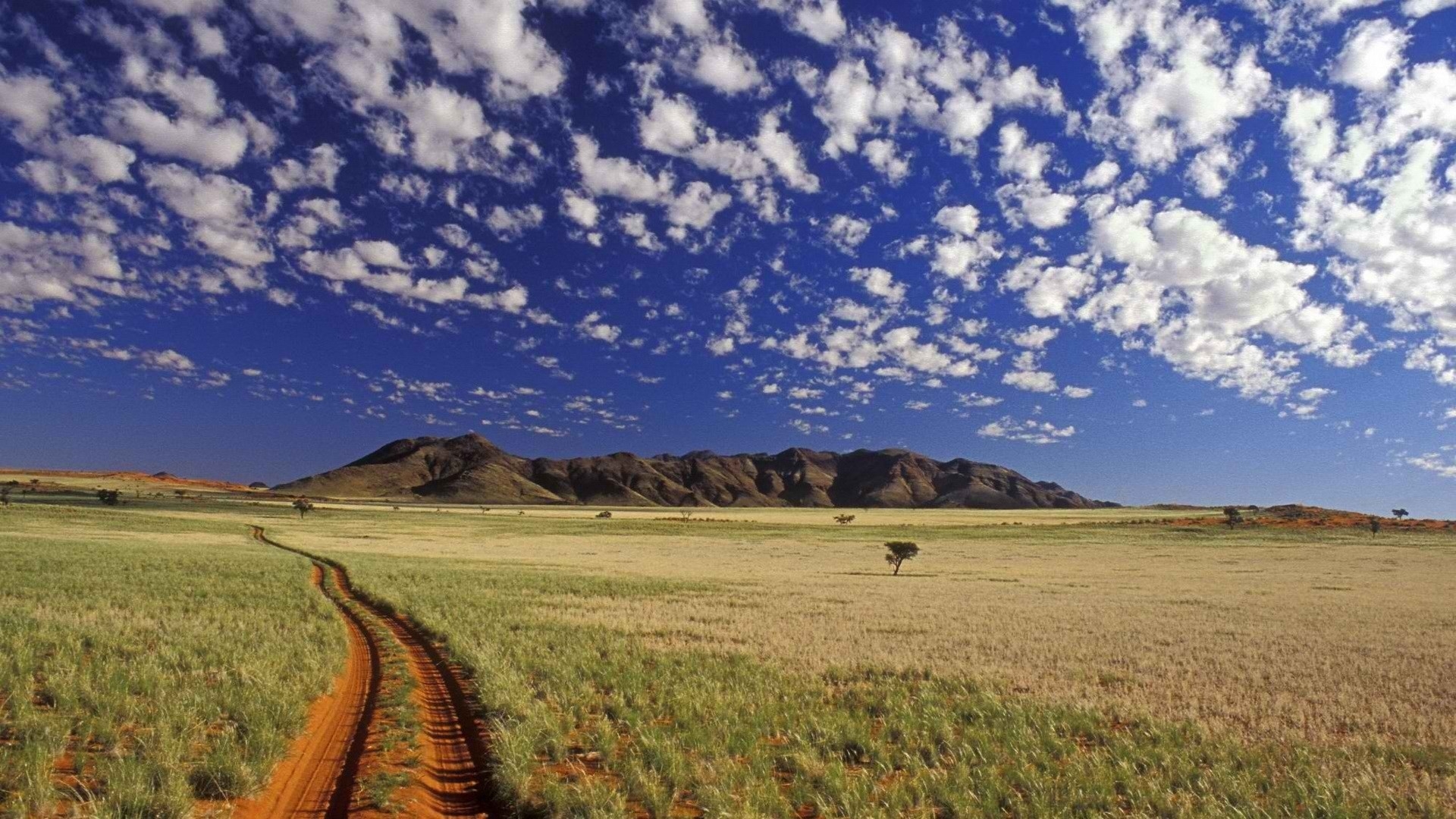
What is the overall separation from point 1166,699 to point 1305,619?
54.4 ft

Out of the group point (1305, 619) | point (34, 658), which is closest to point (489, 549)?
point (34, 658)

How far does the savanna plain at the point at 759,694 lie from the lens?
303 inches

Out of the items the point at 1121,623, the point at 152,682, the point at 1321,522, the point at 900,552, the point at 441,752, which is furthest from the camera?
the point at 1321,522

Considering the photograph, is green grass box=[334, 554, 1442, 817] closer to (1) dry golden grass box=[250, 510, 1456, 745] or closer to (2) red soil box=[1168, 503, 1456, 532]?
(1) dry golden grass box=[250, 510, 1456, 745]

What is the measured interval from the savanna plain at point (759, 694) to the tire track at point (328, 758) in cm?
21

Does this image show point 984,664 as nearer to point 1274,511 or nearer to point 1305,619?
point 1305,619

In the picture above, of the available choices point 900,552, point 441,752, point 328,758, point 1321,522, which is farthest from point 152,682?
point 1321,522

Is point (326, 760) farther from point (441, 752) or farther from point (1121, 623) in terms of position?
point (1121, 623)

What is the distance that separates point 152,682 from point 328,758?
4862 mm

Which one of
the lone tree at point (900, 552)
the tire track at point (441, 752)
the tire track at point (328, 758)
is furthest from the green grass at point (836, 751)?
the lone tree at point (900, 552)

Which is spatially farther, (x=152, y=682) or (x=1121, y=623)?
(x=1121, y=623)

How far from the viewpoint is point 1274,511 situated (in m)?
135

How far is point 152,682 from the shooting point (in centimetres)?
1094

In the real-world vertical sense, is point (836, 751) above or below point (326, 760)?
below
